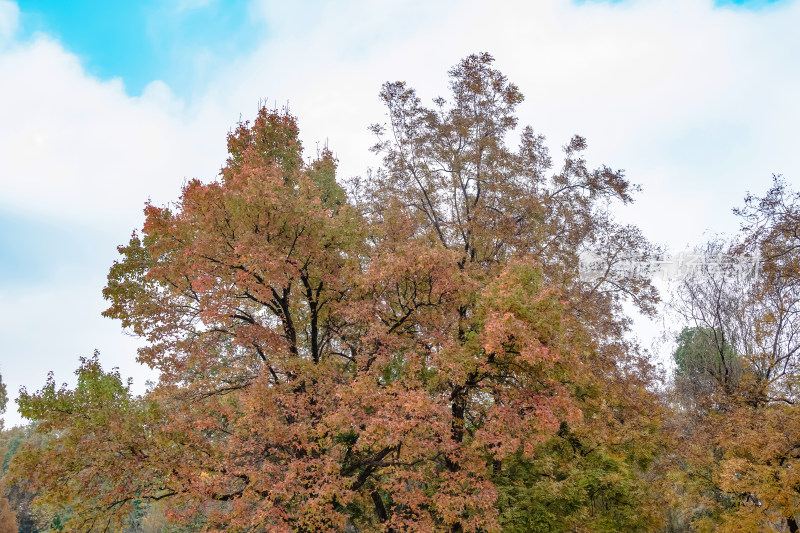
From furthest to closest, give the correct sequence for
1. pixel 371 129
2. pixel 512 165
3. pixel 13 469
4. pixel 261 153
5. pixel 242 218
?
pixel 371 129
pixel 512 165
pixel 261 153
pixel 242 218
pixel 13 469

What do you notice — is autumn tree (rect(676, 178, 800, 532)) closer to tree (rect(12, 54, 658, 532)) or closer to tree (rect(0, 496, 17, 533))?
tree (rect(12, 54, 658, 532))

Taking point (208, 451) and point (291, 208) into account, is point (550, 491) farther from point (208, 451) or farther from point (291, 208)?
point (291, 208)

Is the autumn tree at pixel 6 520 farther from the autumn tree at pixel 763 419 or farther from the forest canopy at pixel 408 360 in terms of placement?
the autumn tree at pixel 763 419

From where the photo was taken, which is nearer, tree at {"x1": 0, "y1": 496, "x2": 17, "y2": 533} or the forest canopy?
the forest canopy

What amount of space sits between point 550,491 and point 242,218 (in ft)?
31.6

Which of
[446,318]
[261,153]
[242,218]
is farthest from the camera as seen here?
[261,153]

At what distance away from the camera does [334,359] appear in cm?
1281

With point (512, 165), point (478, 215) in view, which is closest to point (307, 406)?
point (478, 215)

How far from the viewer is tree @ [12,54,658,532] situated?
32.9 feet

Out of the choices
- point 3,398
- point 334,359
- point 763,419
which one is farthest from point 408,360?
point 3,398

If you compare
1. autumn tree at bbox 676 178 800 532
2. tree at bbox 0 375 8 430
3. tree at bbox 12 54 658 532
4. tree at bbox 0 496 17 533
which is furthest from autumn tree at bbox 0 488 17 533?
autumn tree at bbox 676 178 800 532

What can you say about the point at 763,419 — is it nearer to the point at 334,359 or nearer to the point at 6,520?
the point at 334,359

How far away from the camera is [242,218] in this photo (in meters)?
10.8

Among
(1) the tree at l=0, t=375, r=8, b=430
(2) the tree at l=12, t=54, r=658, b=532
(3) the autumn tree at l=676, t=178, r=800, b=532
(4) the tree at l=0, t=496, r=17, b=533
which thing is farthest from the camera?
(1) the tree at l=0, t=375, r=8, b=430
